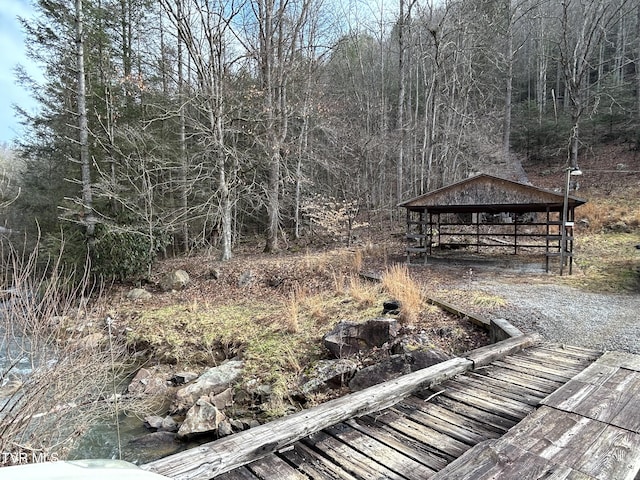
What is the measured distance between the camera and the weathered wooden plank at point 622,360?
3300 millimetres

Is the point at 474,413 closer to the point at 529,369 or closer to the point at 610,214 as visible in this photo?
the point at 529,369

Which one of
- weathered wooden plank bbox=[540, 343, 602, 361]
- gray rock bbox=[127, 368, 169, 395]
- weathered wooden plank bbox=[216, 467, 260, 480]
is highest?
weathered wooden plank bbox=[216, 467, 260, 480]

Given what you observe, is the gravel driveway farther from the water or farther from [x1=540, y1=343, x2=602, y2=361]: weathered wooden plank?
the water

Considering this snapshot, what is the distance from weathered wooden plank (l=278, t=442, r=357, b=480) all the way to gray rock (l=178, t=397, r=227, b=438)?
233cm

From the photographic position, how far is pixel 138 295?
9508 millimetres

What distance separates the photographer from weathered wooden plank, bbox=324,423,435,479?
1993mm

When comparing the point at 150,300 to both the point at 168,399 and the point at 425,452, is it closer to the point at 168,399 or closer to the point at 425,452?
the point at 168,399

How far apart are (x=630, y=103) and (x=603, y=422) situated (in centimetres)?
2410

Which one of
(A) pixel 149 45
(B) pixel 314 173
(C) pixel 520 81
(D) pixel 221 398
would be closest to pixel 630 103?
(C) pixel 520 81

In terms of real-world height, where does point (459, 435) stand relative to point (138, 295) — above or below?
above

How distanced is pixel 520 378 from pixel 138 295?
30.0 feet

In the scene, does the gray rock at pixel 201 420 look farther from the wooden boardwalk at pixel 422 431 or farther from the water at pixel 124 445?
the wooden boardwalk at pixel 422 431

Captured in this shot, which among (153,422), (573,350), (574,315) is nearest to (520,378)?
(573,350)

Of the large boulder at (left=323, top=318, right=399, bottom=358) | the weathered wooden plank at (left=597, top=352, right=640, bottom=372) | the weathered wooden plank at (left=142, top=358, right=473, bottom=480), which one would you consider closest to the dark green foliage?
the large boulder at (left=323, top=318, right=399, bottom=358)
